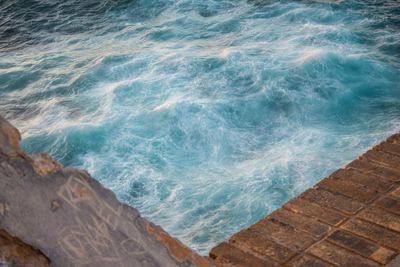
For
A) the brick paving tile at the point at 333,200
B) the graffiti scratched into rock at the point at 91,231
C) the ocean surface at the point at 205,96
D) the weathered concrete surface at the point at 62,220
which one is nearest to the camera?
the weathered concrete surface at the point at 62,220

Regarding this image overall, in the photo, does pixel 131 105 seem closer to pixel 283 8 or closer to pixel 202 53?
pixel 202 53

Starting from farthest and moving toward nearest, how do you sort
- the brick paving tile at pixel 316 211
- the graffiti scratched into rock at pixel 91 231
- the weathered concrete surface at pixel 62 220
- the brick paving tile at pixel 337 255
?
1. the brick paving tile at pixel 316 211
2. the brick paving tile at pixel 337 255
3. the graffiti scratched into rock at pixel 91 231
4. the weathered concrete surface at pixel 62 220

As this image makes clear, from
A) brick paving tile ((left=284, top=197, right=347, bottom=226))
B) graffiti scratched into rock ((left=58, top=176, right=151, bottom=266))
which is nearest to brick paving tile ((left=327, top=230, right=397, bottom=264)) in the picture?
brick paving tile ((left=284, top=197, right=347, bottom=226))

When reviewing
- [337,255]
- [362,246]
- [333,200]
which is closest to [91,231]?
[337,255]

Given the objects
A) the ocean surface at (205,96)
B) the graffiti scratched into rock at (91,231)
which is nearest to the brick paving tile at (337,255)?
the graffiti scratched into rock at (91,231)

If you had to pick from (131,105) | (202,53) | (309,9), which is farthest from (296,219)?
(309,9)

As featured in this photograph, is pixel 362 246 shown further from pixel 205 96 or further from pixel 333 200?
pixel 205 96

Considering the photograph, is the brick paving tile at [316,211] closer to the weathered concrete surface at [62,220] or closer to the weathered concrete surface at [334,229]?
the weathered concrete surface at [334,229]

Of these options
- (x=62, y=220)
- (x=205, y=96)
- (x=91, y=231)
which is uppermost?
(x=62, y=220)
